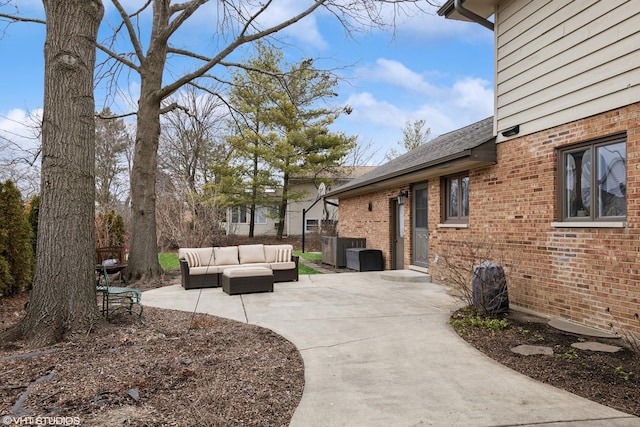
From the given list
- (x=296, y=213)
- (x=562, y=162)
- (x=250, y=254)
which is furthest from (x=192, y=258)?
(x=296, y=213)

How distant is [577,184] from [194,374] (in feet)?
17.6

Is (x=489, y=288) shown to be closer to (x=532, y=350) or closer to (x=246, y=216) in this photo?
(x=532, y=350)

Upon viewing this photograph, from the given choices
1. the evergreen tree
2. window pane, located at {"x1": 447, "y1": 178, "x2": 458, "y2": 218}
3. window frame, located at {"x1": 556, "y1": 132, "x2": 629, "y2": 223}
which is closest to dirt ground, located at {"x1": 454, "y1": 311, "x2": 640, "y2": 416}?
window frame, located at {"x1": 556, "y1": 132, "x2": 629, "y2": 223}

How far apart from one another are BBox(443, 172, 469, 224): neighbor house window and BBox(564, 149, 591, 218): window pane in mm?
2581

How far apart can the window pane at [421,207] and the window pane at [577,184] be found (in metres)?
4.44

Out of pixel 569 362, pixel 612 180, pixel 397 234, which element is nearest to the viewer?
pixel 569 362

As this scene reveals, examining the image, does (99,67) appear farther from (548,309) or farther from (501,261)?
(548,309)

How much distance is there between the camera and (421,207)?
10461 mm

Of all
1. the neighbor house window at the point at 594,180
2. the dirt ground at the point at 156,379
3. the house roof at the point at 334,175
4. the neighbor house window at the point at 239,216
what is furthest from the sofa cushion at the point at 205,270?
the neighbor house window at the point at 239,216

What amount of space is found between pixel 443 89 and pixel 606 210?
2013cm

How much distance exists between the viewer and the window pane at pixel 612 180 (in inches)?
198

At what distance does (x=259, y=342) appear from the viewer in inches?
189

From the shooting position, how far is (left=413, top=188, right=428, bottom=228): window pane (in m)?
10.3

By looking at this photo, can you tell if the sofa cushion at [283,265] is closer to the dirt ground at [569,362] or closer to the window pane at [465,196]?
the window pane at [465,196]
